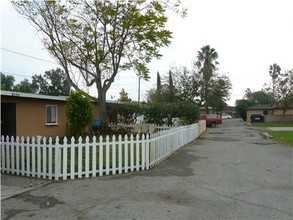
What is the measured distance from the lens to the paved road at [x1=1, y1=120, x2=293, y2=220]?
5871mm

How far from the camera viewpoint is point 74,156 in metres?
8.45

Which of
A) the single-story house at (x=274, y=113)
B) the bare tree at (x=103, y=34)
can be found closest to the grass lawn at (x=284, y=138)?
the bare tree at (x=103, y=34)

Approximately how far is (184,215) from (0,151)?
5840mm

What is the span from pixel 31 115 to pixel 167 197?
13.4 meters

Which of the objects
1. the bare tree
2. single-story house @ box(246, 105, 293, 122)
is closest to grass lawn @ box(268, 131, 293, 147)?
the bare tree

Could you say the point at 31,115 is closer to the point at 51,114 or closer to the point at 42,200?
the point at 51,114

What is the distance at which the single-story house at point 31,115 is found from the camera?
17.5m

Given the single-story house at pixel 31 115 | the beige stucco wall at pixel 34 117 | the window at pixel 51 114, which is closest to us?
the single-story house at pixel 31 115

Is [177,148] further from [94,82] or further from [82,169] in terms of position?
[94,82]

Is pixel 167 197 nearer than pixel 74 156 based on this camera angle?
Yes

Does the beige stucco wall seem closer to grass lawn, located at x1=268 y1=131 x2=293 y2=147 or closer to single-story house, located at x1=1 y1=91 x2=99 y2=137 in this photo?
single-story house, located at x1=1 y1=91 x2=99 y2=137

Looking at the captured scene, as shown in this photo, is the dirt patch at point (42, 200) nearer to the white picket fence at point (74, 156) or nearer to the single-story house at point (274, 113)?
the white picket fence at point (74, 156)

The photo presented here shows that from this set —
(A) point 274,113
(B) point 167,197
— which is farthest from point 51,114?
(A) point 274,113

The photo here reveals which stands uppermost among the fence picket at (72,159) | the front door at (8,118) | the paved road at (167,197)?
the front door at (8,118)
